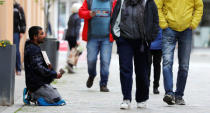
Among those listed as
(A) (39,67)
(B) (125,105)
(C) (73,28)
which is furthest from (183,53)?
(C) (73,28)

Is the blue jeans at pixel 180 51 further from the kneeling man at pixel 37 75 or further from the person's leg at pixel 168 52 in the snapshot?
the kneeling man at pixel 37 75

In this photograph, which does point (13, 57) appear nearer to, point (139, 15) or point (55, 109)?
point (55, 109)

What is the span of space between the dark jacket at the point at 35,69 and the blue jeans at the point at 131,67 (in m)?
0.92

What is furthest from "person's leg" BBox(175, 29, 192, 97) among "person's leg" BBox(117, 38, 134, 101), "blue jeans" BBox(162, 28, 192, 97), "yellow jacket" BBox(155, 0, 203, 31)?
"person's leg" BBox(117, 38, 134, 101)

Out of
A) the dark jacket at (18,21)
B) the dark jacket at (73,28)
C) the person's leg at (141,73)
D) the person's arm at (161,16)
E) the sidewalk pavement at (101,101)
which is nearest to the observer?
the sidewalk pavement at (101,101)

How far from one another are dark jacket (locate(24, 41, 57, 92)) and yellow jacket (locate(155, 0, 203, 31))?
1.65 m

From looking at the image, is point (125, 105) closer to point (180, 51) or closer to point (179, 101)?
point (179, 101)

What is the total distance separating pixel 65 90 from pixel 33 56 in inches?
103

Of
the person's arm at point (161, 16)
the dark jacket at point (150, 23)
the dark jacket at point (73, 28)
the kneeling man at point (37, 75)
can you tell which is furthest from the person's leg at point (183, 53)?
the dark jacket at point (73, 28)

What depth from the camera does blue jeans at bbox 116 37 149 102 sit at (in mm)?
7742

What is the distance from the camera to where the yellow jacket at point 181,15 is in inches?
331

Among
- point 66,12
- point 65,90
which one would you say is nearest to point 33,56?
point 65,90

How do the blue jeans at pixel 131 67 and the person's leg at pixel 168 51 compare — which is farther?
the person's leg at pixel 168 51

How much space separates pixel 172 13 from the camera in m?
8.48
